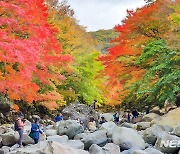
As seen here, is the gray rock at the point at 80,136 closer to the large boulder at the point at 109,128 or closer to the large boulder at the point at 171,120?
the large boulder at the point at 109,128

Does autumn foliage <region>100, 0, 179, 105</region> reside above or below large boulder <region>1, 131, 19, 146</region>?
above

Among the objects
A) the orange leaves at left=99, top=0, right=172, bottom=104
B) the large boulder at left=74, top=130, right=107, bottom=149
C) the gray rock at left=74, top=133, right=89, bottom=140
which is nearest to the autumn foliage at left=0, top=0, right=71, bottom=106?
the gray rock at left=74, top=133, right=89, bottom=140

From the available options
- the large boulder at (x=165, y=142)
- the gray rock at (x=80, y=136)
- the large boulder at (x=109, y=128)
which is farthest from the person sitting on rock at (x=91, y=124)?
the large boulder at (x=165, y=142)

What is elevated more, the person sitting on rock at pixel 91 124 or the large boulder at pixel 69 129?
the large boulder at pixel 69 129

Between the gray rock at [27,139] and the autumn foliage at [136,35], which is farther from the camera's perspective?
the autumn foliage at [136,35]

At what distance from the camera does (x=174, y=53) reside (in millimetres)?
16641

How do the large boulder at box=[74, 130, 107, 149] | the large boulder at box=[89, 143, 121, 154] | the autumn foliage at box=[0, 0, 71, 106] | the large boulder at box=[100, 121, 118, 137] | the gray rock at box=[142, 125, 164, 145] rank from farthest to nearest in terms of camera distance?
1. the large boulder at box=[100, 121, 118, 137]
2. the gray rock at box=[142, 125, 164, 145]
3. the large boulder at box=[74, 130, 107, 149]
4. the autumn foliage at box=[0, 0, 71, 106]
5. the large boulder at box=[89, 143, 121, 154]

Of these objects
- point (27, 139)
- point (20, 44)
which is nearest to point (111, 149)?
point (27, 139)

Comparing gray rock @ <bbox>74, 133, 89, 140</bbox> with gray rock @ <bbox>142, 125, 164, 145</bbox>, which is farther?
gray rock @ <bbox>74, 133, 89, 140</bbox>

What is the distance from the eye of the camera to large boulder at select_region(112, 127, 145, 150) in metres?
12.8

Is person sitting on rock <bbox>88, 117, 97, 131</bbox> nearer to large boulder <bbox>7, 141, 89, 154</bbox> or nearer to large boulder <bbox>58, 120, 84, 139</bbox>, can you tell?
large boulder <bbox>58, 120, 84, 139</bbox>

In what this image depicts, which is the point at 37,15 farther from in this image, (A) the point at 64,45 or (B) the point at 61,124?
(A) the point at 64,45

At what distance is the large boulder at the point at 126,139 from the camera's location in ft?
41.9

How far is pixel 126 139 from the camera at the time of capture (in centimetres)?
1288
